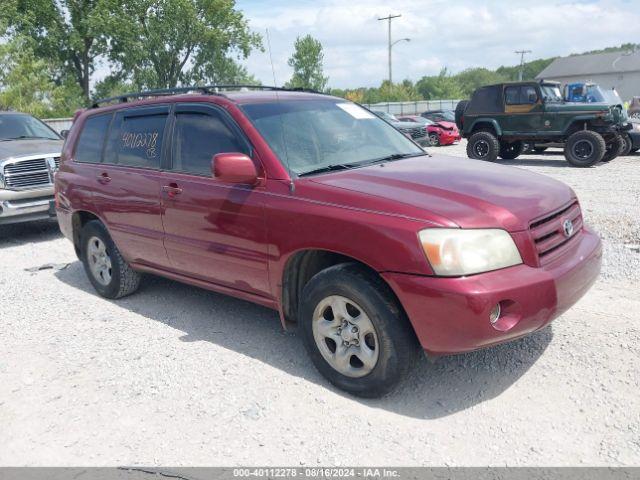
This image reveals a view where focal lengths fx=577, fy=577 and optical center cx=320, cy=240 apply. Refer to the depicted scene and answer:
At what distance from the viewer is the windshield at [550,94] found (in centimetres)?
1412

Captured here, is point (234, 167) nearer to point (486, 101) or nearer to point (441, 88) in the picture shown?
point (486, 101)

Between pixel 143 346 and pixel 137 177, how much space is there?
4.45 feet

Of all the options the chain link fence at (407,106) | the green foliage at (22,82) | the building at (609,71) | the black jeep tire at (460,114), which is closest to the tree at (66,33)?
the green foliage at (22,82)

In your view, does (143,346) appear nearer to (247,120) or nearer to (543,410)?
(247,120)

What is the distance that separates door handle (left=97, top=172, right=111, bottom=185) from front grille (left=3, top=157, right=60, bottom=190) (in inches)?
129

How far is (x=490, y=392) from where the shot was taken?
11.1ft

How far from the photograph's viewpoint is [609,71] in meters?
70.1

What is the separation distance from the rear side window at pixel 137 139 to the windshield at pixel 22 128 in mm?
5027

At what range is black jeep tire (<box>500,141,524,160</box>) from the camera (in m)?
15.7

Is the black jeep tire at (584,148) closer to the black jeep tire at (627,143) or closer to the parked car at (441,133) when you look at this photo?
the black jeep tire at (627,143)

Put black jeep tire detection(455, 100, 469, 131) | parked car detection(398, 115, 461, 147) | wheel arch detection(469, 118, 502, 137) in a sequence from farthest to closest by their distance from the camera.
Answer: parked car detection(398, 115, 461, 147)
black jeep tire detection(455, 100, 469, 131)
wheel arch detection(469, 118, 502, 137)

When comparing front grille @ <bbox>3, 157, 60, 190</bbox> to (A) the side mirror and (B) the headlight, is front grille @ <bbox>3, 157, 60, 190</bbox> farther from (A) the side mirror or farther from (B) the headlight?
(B) the headlight

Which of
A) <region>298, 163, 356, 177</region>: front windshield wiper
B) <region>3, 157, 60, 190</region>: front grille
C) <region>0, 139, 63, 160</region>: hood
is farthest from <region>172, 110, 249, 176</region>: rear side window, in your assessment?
<region>0, 139, 63, 160</region>: hood

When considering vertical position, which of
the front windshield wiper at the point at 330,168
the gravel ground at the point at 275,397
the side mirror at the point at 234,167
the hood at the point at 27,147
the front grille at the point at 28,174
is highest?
the hood at the point at 27,147
